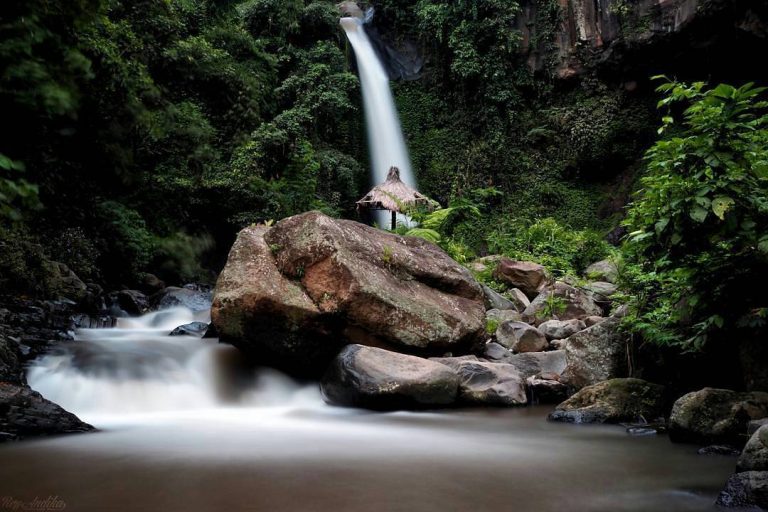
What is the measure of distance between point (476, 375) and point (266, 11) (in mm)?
17743

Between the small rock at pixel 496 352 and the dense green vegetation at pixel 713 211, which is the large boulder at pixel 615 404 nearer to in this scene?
the dense green vegetation at pixel 713 211

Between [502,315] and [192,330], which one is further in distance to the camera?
[502,315]

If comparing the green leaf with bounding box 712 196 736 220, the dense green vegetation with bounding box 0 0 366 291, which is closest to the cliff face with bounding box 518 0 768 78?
the dense green vegetation with bounding box 0 0 366 291

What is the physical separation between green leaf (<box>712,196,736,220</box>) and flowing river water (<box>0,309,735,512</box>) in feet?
5.72

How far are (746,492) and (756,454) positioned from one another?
29 centimetres

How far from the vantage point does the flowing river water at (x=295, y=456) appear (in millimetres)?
3246

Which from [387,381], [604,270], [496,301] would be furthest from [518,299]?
[387,381]

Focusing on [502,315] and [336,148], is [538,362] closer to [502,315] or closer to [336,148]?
[502,315]

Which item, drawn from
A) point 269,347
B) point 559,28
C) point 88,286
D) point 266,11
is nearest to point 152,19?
point 88,286

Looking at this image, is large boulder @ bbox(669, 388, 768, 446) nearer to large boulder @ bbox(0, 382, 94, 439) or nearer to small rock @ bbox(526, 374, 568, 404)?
small rock @ bbox(526, 374, 568, 404)

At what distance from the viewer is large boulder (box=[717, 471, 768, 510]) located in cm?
300

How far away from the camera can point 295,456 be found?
4.30 meters

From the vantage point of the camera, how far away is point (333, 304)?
678cm

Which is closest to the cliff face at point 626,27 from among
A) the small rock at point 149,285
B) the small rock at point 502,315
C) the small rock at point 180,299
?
the small rock at point 502,315
